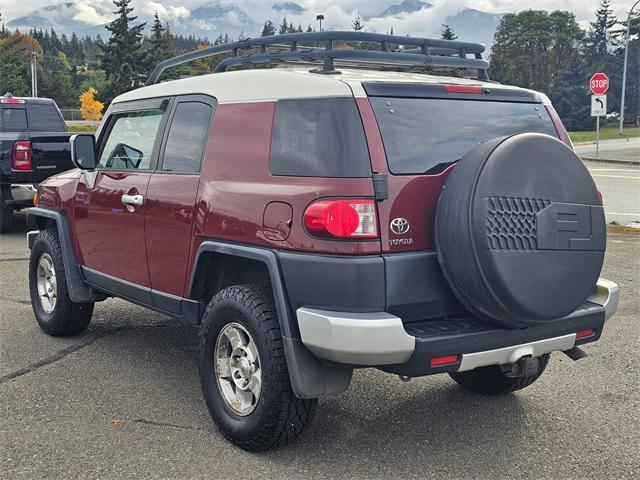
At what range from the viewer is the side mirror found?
16.2 ft

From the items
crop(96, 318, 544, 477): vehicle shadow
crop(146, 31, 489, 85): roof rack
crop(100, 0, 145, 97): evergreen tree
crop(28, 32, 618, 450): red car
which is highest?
crop(100, 0, 145, 97): evergreen tree

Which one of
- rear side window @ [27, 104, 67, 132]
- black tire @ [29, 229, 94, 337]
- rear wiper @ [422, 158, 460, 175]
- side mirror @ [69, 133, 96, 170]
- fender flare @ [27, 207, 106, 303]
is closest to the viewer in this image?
rear wiper @ [422, 158, 460, 175]

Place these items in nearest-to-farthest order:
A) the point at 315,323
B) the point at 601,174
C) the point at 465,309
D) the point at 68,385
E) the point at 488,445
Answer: the point at 315,323 < the point at 465,309 < the point at 488,445 < the point at 68,385 < the point at 601,174

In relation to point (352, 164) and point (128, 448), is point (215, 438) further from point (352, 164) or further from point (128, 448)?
point (352, 164)

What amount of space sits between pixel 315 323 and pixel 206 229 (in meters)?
0.95

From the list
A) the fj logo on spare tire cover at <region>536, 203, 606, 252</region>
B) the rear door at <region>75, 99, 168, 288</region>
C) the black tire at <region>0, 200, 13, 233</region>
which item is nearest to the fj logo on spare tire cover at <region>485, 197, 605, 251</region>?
the fj logo on spare tire cover at <region>536, 203, 606, 252</region>

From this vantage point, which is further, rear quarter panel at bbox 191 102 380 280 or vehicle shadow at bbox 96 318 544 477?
vehicle shadow at bbox 96 318 544 477

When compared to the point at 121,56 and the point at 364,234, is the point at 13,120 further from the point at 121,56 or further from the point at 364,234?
the point at 121,56

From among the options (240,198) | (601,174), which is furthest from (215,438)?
(601,174)

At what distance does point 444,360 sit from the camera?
3.17 m

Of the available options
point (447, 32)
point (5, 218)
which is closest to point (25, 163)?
point (5, 218)

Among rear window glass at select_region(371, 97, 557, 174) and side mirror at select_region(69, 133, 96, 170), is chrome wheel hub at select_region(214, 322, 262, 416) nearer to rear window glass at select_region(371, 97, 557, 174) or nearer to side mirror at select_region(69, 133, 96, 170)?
rear window glass at select_region(371, 97, 557, 174)

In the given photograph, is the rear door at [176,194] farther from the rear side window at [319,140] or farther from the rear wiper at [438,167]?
the rear wiper at [438,167]

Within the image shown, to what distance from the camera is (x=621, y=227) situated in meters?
10.5
